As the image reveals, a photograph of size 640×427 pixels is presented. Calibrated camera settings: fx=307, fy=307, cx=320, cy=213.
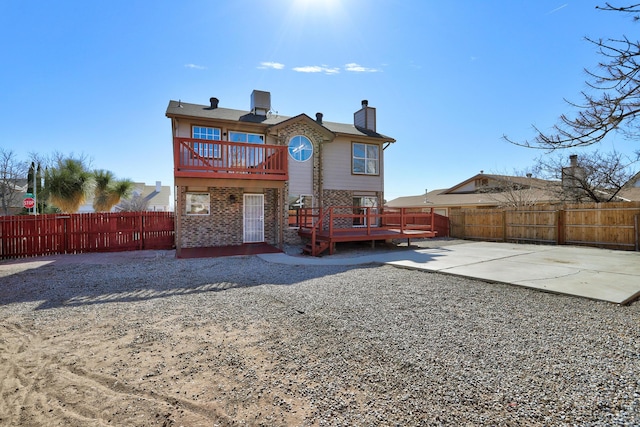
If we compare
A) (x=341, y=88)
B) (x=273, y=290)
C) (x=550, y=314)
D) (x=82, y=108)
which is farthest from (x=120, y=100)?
(x=550, y=314)

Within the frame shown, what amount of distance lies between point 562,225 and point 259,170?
1432cm

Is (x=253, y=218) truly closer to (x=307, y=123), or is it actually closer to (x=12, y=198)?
(x=307, y=123)

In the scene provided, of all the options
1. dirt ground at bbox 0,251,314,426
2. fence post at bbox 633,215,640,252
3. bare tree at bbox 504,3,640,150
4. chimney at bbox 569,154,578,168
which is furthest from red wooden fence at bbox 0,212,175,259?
chimney at bbox 569,154,578,168

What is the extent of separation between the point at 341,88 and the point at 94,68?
9.68m

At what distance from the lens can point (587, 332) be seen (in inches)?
155

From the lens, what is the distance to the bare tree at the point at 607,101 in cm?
370

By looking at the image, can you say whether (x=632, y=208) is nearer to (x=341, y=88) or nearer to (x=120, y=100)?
(x=341, y=88)

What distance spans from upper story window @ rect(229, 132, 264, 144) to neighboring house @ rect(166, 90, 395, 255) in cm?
4

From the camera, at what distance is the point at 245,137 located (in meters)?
13.6

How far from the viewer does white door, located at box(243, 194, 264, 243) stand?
44.3 ft

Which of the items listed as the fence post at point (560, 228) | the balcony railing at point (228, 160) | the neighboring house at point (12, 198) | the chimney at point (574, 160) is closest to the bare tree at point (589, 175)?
the chimney at point (574, 160)

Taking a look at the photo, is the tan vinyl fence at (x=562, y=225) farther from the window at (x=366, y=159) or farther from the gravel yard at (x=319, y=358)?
the gravel yard at (x=319, y=358)

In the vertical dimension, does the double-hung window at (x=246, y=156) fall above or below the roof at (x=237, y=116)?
below

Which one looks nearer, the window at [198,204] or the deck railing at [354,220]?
the deck railing at [354,220]
